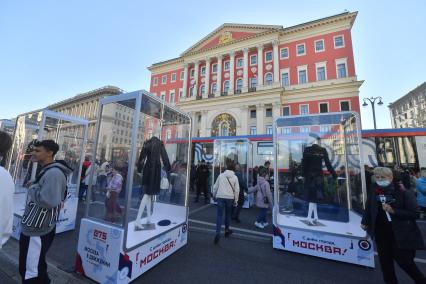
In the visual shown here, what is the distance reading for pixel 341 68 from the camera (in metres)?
28.6

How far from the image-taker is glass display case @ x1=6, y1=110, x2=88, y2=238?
4.68m

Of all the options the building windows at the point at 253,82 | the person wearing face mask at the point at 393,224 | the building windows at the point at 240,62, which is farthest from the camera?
the building windows at the point at 240,62

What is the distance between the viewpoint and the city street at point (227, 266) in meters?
3.02

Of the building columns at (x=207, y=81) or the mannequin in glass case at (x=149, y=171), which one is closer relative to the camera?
the mannequin in glass case at (x=149, y=171)

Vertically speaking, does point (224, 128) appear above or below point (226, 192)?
above

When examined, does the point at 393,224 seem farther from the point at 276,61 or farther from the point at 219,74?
the point at 219,74

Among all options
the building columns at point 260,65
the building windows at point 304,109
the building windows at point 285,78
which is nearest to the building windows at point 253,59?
the building columns at point 260,65

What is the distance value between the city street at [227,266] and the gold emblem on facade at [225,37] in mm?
37459

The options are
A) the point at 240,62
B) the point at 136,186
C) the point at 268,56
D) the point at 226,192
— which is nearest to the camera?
the point at 136,186

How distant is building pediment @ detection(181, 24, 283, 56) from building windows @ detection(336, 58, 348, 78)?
1061 cm

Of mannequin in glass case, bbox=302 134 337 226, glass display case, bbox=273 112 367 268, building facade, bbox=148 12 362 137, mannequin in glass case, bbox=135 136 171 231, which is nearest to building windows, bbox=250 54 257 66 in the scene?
building facade, bbox=148 12 362 137

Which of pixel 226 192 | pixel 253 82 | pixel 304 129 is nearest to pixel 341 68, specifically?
pixel 253 82

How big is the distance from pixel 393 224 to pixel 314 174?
2388mm

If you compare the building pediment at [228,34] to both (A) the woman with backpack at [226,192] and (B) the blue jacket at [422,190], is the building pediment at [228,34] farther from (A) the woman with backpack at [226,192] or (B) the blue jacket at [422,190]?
(A) the woman with backpack at [226,192]
